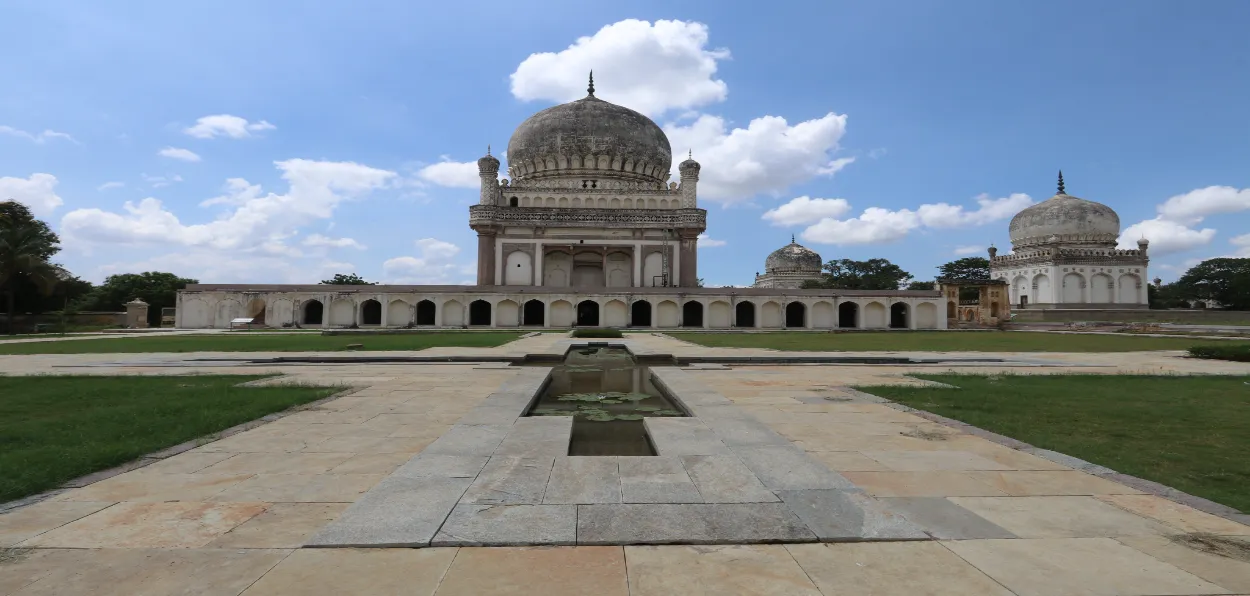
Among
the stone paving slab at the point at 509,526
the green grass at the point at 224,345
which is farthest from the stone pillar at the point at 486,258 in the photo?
the stone paving slab at the point at 509,526

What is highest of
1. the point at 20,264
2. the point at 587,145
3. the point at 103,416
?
the point at 587,145

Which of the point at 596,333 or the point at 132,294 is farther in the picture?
the point at 132,294

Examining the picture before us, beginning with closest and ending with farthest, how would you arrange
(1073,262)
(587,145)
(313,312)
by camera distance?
(313,312)
(587,145)
(1073,262)

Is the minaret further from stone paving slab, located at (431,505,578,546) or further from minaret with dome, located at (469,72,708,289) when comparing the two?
stone paving slab, located at (431,505,578,546)

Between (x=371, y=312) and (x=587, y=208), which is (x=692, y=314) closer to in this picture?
(x=587, y=208)

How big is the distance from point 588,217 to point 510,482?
116 feet

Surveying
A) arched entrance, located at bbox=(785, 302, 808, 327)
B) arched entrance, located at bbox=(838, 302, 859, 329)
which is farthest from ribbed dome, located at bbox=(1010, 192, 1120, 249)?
arched entrance, located at bbox=(785, 302, 808, 327)

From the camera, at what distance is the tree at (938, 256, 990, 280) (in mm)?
57375

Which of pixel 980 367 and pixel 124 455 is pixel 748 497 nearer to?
pixel 124 455

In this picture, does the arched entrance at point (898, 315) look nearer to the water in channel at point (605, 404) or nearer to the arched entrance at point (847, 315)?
the arched entrance at point (847, 315)

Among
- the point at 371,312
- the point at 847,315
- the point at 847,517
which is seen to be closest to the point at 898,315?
the point at 847,315

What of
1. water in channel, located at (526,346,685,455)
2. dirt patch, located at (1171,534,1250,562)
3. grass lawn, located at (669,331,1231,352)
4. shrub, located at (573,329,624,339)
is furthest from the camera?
shrub, located at (573,329,624,339)

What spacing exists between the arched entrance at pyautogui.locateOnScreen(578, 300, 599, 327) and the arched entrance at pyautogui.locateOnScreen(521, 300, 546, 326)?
2.17m

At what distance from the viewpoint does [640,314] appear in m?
36.7
